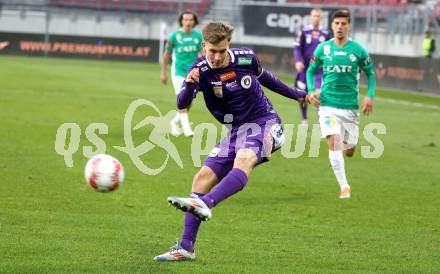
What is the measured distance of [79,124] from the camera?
2003cm

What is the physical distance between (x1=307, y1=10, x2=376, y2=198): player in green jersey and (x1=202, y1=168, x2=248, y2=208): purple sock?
472cm

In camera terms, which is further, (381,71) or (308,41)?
(381,71)

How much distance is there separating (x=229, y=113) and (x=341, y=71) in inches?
171

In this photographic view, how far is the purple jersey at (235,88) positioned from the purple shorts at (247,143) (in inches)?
3.3

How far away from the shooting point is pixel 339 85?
12.8m

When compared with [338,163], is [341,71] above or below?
above

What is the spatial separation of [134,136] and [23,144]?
2.57 m

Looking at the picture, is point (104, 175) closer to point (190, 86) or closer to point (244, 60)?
point (190, 86)

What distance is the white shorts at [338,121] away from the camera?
502 inches

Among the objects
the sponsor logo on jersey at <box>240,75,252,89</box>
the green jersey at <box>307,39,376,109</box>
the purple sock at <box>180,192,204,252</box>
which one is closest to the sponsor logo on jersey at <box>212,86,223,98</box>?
the sponsor logo on jersey at <box>240,75,252,89</box>

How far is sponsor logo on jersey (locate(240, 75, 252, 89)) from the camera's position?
28.1 ft

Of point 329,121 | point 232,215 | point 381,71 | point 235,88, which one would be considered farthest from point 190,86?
point 381,71

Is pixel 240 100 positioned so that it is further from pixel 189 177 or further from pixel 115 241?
pixel 189 177

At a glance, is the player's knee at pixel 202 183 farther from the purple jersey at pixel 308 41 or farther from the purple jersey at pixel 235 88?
the purple jersey at pixel 308 41
